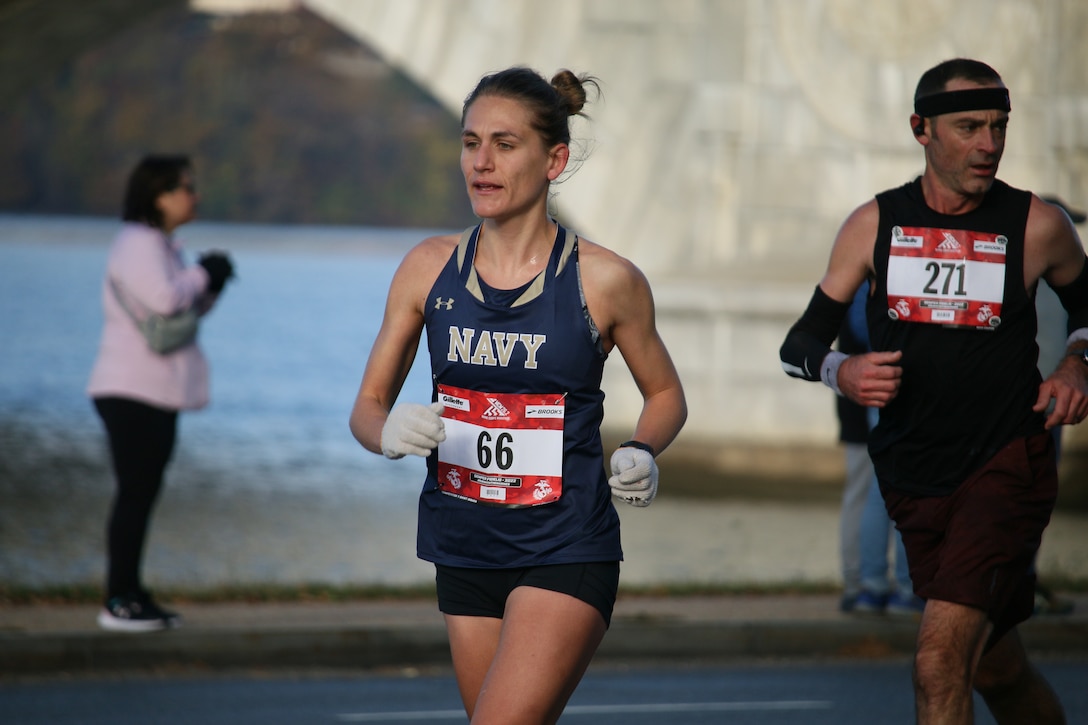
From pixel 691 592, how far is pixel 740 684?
1.51 meters

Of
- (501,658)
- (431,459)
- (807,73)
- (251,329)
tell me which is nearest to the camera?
(501,658)

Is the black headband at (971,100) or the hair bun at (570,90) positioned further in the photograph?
the black headband at (971,100)

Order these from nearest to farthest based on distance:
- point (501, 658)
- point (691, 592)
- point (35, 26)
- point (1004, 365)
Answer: point (501, 658) → point (1004, 365) → point (691, 592) → point (35, 26)

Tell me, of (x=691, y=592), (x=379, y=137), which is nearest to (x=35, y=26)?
(x=691, y=592)

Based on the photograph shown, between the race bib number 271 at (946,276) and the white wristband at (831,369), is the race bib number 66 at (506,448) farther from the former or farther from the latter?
the race bib number 271 at (946,276)

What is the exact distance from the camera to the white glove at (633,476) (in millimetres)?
3639

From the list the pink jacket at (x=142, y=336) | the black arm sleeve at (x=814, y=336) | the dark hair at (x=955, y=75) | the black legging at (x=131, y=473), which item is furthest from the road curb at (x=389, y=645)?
the dark hair at (x=955, y=75)

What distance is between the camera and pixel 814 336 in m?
4.68

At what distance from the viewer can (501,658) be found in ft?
11.8

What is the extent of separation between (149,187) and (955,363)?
4097 mm

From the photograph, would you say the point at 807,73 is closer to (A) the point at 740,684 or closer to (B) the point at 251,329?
(A) the point at 740,684

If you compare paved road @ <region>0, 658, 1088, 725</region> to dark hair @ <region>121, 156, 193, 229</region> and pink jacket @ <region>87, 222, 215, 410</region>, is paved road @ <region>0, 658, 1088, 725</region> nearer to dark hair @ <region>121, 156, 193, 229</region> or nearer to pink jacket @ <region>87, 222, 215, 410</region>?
pink jacket @ <region>87, 222, 215, 410</region>

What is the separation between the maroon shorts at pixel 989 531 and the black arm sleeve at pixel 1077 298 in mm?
395

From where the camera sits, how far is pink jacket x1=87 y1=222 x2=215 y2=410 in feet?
23.4
